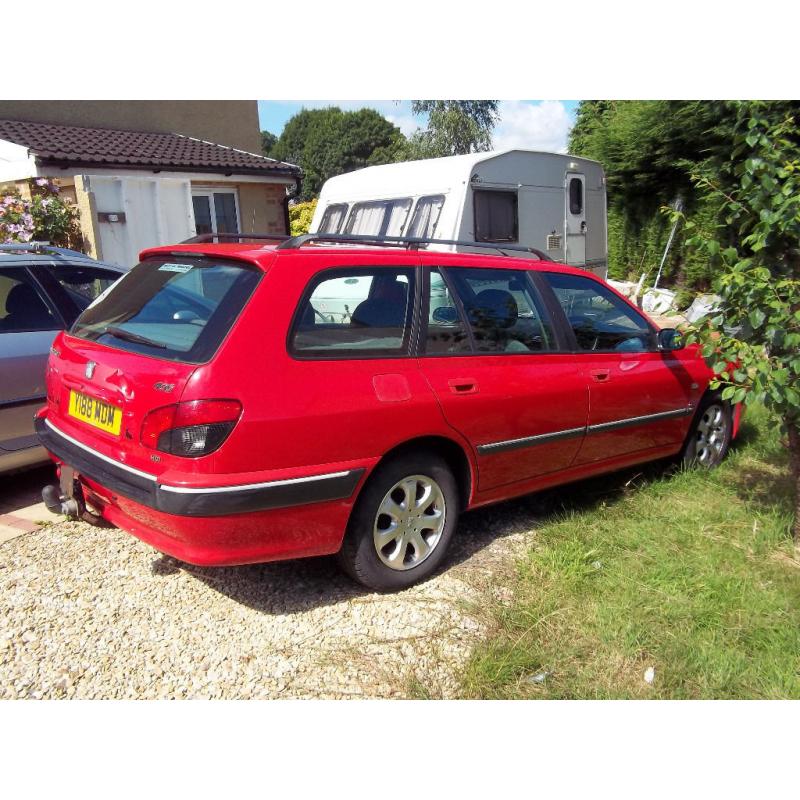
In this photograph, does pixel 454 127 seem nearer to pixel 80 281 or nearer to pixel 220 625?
pixel 80 281

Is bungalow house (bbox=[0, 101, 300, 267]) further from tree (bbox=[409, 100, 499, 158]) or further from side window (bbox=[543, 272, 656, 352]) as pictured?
tree (bbox=[409, 100, 499, 158])

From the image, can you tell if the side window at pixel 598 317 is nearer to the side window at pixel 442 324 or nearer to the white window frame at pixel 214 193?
the side window at pixel 442 324

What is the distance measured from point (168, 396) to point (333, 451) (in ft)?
2.33

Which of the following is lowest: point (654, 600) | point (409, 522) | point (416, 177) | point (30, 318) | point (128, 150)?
point (654, 600)

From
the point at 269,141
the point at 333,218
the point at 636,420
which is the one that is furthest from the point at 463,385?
the point at 269,141

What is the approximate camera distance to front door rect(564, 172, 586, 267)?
10531mm

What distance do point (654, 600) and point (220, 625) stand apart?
204 cm

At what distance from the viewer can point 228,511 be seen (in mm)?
2850

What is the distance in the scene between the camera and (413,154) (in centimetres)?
2494

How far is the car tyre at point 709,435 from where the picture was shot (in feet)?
16.6

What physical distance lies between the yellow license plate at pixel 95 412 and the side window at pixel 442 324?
1443 millimetres

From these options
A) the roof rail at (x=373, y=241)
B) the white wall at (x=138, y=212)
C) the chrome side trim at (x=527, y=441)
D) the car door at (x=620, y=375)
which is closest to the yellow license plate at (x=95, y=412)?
the roof rail at (x=373, y=241)

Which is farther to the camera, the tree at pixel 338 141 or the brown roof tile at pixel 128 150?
the tree at pixel 338 141

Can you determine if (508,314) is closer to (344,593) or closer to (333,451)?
(333,451)
